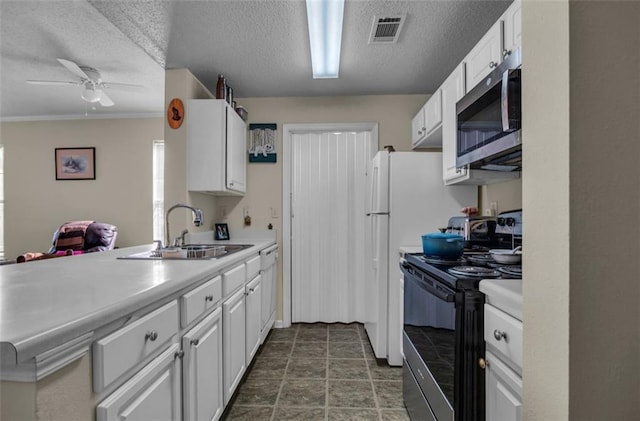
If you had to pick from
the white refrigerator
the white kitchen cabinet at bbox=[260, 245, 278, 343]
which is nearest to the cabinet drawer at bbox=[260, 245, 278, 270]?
the white kitchen cabinet at bbox=[260, 245, 278, 343]

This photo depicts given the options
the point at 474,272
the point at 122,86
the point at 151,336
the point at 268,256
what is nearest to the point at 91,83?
the point at 122,86

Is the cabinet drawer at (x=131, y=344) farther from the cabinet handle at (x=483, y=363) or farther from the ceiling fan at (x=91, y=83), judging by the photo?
the ceiling fan at (x=91, y=83)

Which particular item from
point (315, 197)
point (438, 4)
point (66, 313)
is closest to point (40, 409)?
point (66, 313)

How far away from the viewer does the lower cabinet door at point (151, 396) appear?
0.84m

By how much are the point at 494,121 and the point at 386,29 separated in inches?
43.5

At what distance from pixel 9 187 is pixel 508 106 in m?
6.33

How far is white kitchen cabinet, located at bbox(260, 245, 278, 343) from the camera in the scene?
108 inches

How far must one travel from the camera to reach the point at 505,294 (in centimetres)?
97

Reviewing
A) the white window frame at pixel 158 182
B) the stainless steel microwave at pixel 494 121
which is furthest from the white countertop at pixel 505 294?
the white window frame at pixel 158 182

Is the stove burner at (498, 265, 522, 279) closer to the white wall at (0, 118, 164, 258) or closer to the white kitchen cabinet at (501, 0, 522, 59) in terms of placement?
the white kitchen cabinet at (501, 0, 522, 59)

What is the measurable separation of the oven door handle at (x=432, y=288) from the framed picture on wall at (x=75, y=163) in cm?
→ 480

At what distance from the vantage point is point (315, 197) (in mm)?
3490

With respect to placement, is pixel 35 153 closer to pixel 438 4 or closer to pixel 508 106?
pixel 438 4

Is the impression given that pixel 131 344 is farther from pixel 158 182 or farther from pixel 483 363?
pixel 158 182
